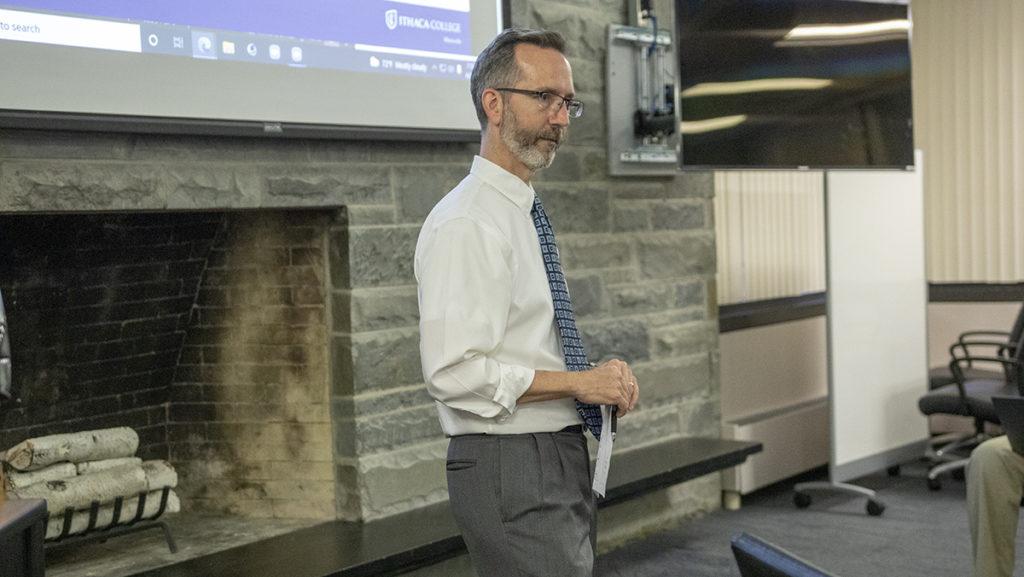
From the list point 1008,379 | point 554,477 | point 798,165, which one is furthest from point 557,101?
point 1008,379

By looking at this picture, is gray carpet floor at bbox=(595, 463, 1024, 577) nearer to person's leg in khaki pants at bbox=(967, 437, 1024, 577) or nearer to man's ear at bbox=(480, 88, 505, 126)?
person's leg in khaki pants at bbox=(967, 437, 1024, 577)

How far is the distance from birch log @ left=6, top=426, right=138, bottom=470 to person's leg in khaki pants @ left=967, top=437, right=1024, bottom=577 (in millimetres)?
2436

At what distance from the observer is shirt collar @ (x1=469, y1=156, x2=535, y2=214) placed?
7.14 ft

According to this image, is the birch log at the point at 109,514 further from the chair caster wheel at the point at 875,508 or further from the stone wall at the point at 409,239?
the chair caster wheel at the point at 875,508

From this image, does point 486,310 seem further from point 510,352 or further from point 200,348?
point 200,348

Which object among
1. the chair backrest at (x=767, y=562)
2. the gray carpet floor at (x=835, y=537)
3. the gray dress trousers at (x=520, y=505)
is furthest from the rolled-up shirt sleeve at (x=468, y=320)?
the gray carpet floor at (x=835, y=537)

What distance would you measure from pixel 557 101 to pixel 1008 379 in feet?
13.2

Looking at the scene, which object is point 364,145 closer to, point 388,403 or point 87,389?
point 388,403

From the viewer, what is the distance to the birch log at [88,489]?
10.1 feet

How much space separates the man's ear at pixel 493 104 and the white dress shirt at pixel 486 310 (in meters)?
0.08

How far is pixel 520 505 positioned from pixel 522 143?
65 centimetres

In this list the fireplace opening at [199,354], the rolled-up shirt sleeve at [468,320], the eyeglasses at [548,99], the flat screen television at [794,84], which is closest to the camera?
the rolled-up shirt sleeve at [468,320]

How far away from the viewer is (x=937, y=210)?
6555 millimetres

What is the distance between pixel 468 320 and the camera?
6.59 ft
